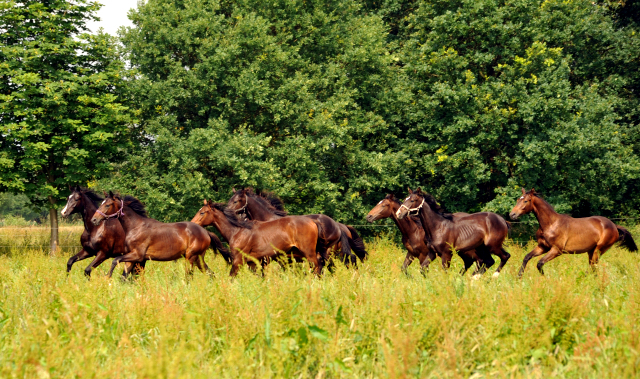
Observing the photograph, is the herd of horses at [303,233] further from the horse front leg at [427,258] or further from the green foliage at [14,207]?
the green foliage at [14,207]

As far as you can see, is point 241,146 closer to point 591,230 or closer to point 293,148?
point 293,148

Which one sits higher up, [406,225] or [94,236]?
[406,225]

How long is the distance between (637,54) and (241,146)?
18774mm

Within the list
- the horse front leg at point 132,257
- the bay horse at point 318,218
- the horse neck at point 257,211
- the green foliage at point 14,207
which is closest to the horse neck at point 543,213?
the bay horse at point 318,218

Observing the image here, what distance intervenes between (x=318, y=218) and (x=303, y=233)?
2.18ft

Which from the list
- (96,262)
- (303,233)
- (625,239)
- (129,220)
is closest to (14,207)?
(96,262)

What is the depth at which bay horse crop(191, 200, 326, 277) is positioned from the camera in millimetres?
10289

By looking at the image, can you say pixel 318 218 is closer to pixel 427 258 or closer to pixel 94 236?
pixel 427 258

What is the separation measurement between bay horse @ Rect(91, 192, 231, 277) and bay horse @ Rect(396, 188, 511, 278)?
430cm

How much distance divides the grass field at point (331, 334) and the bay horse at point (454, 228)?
426 centimetres

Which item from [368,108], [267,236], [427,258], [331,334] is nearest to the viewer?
[331,334]

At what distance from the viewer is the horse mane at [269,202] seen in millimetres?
12070

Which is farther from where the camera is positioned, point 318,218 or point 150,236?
point 318,218

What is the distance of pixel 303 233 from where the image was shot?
10.5m
